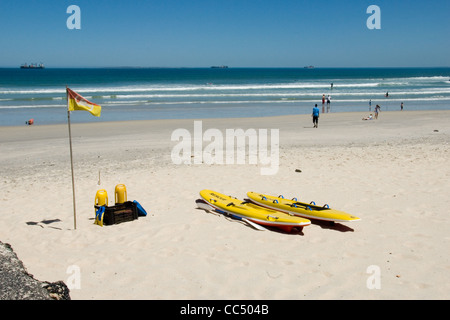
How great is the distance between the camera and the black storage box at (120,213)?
7.38 m

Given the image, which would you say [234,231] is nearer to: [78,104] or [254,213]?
[254,213]

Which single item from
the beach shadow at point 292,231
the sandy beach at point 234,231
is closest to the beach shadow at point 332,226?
the sandy beach at point 234,231

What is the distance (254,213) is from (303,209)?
940 millimetres

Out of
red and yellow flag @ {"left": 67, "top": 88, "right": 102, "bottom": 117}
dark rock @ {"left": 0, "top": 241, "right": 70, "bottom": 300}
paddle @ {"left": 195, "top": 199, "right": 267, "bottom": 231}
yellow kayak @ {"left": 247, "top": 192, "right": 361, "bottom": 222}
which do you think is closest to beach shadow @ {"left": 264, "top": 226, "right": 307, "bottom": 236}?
paddle @ {"left": 195, "top": 199, "right": 267, "bottom": 231}

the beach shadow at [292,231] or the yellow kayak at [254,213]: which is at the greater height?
the yellow kayak at [254,213]

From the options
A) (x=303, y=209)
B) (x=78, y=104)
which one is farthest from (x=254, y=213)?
(x=78, y=104)

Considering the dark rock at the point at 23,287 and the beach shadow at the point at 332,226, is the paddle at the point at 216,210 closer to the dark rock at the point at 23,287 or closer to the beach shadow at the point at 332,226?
the beach shadow at the point at 332,226

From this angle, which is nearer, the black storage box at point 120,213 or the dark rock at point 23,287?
the dark rock at point 23,287

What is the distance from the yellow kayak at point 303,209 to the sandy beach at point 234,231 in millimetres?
242

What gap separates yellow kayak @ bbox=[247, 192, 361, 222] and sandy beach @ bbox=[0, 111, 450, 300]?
0.24 meters

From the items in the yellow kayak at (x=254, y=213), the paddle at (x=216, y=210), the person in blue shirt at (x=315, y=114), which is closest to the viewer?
the yellow kayak at (x=254, y=213)

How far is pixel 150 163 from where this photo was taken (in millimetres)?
12766

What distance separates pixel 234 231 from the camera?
7.07 meters
